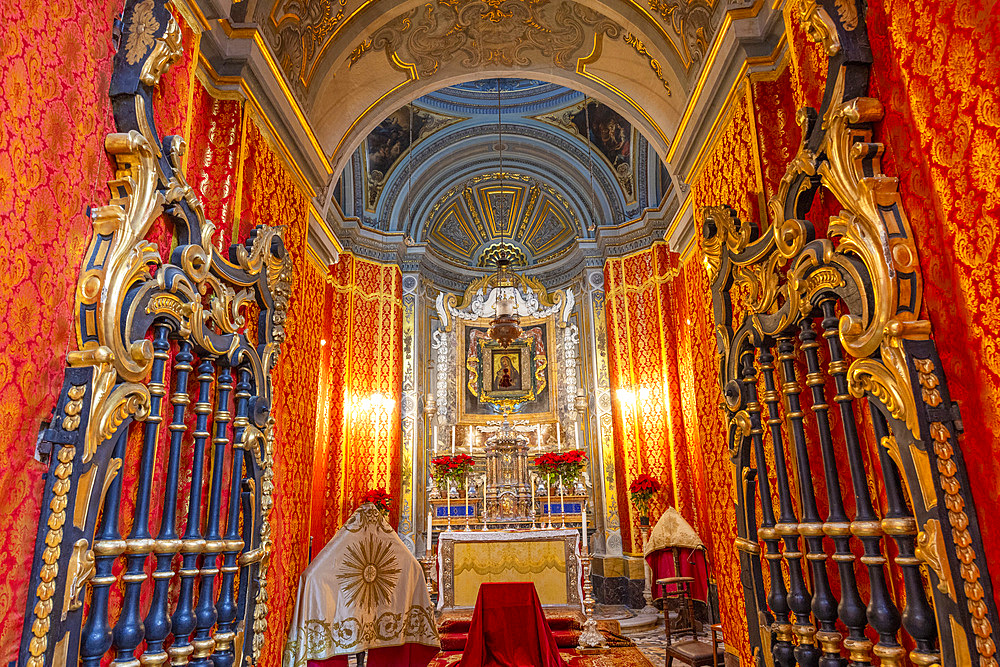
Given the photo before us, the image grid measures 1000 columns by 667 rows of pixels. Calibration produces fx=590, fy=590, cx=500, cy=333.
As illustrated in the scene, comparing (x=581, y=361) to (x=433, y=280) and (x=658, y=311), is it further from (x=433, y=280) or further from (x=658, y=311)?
(x=433, y=280)

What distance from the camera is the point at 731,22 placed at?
3.87 metres

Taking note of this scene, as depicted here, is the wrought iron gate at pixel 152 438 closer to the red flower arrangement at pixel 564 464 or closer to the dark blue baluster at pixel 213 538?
the dark blue baluster at pixel 213 538

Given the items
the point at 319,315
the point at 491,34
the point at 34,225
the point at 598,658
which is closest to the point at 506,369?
the point at 319,315

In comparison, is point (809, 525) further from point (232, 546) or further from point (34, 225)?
point (34, 225)

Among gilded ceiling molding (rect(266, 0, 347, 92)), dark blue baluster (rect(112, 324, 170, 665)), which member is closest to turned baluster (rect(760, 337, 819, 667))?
dark blue baluster (rect(112, 324, 170, 665))

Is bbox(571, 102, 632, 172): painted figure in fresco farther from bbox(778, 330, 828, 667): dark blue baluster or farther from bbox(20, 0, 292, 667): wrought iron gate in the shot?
bbox(20, 0, 292, 667): wrought iron gate

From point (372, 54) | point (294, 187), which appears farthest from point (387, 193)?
point (294, 187)

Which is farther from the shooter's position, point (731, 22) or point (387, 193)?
point (387, 193)

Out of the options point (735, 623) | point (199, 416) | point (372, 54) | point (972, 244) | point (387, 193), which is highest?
point (387, 193)

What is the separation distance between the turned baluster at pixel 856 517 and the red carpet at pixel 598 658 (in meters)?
3.85

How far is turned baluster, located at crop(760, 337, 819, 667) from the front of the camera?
2.99 meters

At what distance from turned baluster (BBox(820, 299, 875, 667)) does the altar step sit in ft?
15.8

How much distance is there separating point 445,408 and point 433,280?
2.57 metres

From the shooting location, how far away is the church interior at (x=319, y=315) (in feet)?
7.18
